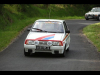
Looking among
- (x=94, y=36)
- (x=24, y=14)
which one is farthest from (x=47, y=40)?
(x=24, y=14)

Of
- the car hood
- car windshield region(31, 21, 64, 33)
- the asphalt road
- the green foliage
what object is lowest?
the green foliage

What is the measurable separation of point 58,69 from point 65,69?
24 centimetres

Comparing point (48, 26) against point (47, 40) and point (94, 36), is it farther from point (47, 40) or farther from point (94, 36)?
point (94, 36)

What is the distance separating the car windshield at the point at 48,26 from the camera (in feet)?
51.3

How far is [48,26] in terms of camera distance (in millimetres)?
15766

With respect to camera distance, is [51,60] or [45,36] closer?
[51,60]

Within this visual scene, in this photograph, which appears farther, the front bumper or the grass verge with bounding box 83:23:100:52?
the grass verge with bounding box 83:23:100:52

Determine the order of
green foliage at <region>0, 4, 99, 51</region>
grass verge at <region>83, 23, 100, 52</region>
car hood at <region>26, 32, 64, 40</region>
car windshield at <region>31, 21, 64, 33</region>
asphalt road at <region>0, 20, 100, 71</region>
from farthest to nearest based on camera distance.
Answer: green foliage at <region>0, 4, 99, 51</region> → grass verge at <region>83, 23, 100, 52</region> → car windshield at <region>31, 21, 64, 33</region> → car hood at <region>26, 32, 64, 40</region> → asphalt road at <region>0, 20, 100, 71</region>

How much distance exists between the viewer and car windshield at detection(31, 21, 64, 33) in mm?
15633

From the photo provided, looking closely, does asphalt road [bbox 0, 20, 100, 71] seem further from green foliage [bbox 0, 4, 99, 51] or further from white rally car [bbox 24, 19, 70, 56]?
green foliage [bbox 0, 4, 99, 51]

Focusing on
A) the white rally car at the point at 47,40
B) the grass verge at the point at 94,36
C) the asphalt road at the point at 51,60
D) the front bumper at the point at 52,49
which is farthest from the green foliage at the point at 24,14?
the grass verge at the point at 94,36

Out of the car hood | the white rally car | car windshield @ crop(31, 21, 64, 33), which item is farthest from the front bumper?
car windshield @ crop(31, 21, 64, 33)

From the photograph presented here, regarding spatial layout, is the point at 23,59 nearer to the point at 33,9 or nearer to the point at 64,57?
the point at 64,57

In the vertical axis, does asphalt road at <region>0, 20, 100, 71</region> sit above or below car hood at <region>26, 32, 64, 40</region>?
below
